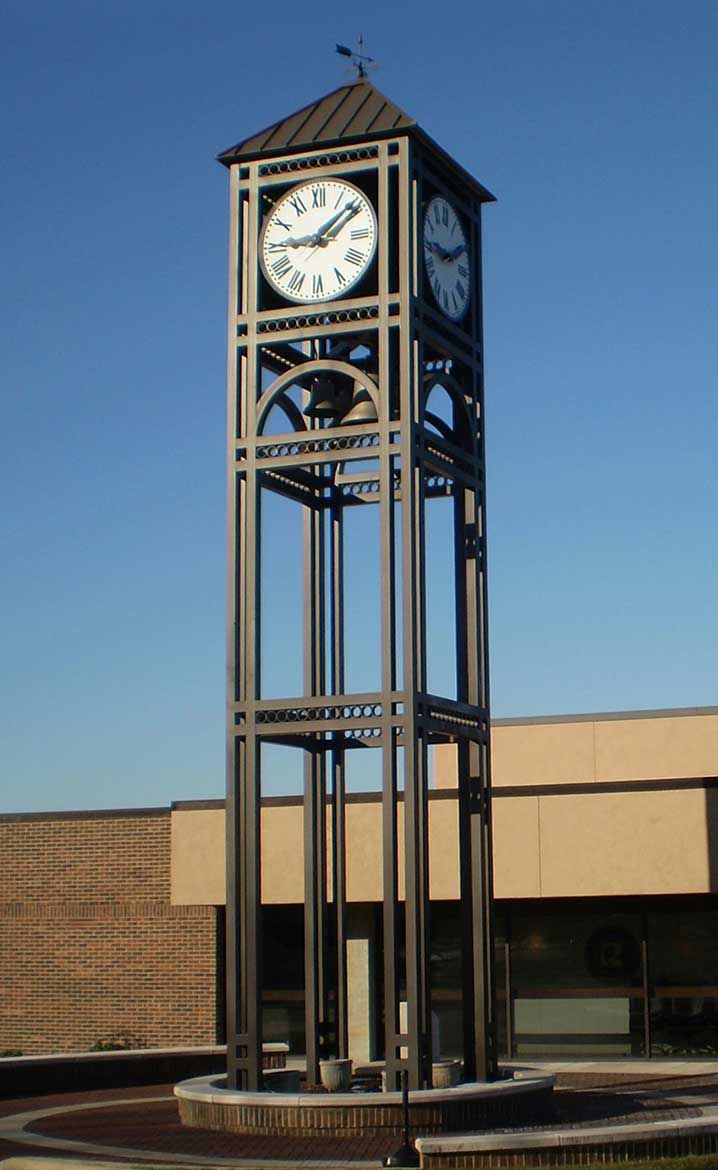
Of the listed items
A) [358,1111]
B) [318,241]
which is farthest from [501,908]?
[318,241]

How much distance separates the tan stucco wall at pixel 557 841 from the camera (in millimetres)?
29359

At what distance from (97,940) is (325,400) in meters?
14.9

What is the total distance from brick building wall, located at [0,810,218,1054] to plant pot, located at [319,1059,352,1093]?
11.5 meters

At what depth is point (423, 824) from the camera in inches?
809

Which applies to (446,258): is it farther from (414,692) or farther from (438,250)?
(414,692)

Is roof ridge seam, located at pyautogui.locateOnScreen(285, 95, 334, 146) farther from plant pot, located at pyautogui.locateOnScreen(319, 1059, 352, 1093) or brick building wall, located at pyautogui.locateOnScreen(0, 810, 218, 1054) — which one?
brick building wall, located at pyautogui.locateOnScreen(0, 810, 218, 1054)

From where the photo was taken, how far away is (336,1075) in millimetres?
20953

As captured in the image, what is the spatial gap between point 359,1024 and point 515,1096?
11953 millimetres

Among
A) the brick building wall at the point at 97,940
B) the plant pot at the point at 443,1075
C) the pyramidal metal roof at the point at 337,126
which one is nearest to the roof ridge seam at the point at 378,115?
the pyramidal metal roof at the point at 337,126

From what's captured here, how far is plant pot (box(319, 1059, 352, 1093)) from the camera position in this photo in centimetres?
2092

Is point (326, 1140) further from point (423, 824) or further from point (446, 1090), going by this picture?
point (423, 824)

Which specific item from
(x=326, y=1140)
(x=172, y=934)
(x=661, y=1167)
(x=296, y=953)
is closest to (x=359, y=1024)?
(x=296, y=953)

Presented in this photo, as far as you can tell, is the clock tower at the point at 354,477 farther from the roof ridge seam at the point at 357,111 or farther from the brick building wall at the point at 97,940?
the brick building wall at the point at 97,940

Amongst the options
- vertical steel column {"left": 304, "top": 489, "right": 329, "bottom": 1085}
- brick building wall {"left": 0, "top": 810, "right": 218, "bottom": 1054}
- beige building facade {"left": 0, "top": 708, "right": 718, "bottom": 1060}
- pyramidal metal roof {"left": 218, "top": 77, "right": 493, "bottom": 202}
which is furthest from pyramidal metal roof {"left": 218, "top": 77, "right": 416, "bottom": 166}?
brick building wall {"left": 0, "top": 810, "right": 218, "bottom": 1054}
